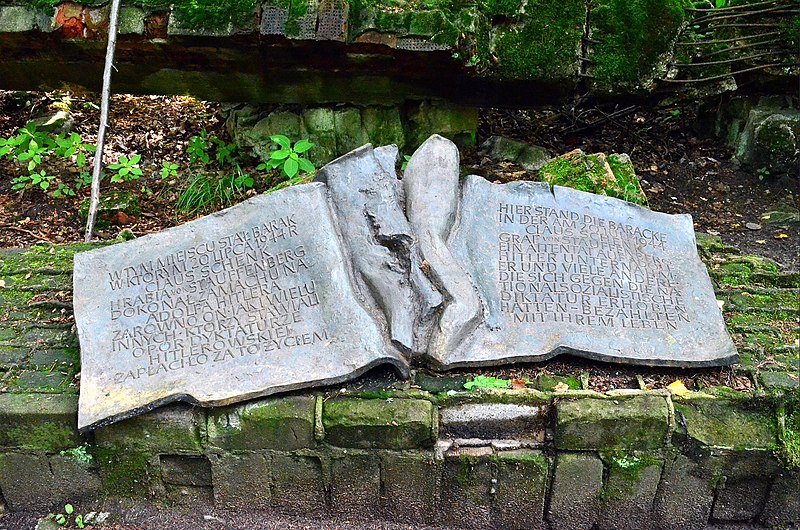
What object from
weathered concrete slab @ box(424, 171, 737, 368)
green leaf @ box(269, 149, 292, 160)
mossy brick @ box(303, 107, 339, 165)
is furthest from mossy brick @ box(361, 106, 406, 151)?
weathered concrete slab @ box(424, 171, 737, 368)

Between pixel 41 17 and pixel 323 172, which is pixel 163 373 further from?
pixel 41 17

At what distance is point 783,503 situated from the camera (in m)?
2.53

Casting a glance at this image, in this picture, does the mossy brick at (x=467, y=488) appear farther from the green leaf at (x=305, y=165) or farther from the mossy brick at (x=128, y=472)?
the green leaf at (x=305, y=165)

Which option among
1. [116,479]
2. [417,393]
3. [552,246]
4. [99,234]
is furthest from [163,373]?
[99,234]

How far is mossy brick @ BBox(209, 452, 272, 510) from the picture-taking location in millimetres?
2500

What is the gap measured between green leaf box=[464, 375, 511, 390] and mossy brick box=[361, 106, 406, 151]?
8.12 feet

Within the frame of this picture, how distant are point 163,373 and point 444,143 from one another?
56.2 inches

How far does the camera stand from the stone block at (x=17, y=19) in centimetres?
413

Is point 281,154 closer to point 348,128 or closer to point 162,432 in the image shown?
point 348,128

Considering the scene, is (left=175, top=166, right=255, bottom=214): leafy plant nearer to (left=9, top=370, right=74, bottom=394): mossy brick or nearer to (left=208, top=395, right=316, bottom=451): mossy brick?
(left=9, top=370, right=74, bottom=394): mossy brick

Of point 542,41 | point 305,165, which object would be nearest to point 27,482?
point 305,165

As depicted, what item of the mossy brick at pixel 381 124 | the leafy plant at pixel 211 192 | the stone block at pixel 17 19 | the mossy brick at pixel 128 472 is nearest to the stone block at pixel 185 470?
the mossy brick at pixel 128 472

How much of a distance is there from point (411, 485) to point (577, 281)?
98 cm

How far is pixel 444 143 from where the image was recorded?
9.82 feet
